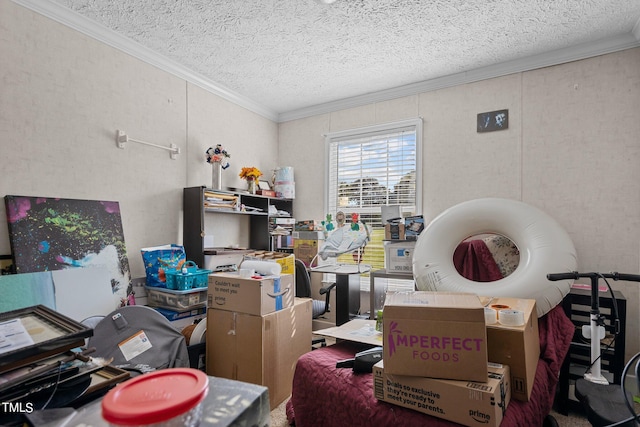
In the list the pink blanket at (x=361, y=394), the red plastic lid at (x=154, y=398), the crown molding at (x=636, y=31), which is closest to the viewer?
the red plastic lid at (x=154, y=398)

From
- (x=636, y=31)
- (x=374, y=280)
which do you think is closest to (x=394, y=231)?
(x=374, y=280)

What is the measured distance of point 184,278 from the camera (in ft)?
8.00

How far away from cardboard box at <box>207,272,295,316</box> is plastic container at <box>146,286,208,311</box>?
356 millimetres

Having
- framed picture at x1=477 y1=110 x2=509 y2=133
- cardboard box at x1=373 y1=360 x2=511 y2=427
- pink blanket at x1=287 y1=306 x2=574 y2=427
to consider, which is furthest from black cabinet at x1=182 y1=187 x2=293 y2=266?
framed picture at x1=477 y1=110 x2=509 y2=133

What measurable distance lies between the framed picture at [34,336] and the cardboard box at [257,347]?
1157mm

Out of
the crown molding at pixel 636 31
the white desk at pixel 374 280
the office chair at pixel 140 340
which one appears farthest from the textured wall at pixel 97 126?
the crown molding at pixel 636 31

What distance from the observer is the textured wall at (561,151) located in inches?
95.3

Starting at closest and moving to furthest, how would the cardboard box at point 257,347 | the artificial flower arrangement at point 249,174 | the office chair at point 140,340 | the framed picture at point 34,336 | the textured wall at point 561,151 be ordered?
the framed picture at point 34,336, the office chair at point 140,340, the cardboard box at point 257,347, the textured wall at point 561,151, the artificial flower arrangement at point 249,174

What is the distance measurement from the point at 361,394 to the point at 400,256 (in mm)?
1599

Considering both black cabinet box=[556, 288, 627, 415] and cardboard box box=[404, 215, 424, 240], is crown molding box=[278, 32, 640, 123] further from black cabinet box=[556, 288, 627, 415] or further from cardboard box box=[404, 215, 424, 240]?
black cabinet box=[556, 288, 627, 415]

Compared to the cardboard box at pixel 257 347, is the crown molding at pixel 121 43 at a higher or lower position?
higher

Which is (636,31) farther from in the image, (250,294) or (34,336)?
(34,336)

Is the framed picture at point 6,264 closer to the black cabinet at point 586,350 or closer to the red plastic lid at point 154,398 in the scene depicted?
the red plastic lid at point 154,398

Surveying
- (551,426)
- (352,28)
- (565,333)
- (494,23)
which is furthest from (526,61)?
(551,426)
